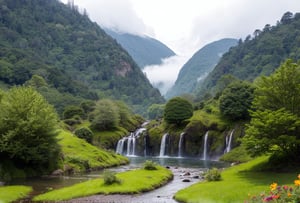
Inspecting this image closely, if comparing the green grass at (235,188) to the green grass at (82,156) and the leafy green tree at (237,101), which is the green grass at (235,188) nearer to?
the green grass at (82,156)

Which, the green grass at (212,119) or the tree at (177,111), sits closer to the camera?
the green grass at (212,119)

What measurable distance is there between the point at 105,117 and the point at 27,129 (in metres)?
70.0

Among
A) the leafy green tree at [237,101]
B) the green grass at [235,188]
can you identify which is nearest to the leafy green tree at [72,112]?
the leafy green tree at [237,101]

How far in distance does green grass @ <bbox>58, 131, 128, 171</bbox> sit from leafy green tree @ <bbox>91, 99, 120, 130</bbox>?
38.7 metres

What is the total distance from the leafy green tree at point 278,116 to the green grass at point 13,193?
2631 cm

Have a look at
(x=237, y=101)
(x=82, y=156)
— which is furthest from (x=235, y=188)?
(x=237, y=101)

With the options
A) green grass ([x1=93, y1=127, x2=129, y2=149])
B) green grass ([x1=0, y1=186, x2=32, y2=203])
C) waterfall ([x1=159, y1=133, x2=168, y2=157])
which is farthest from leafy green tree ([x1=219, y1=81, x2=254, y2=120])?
green grass ([x1=0, y1=186, x2=32, y2=203])

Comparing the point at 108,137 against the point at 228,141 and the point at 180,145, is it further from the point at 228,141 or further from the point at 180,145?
the point at 228,141

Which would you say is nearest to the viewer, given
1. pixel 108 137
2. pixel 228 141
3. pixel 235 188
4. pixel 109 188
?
pixel 235 188

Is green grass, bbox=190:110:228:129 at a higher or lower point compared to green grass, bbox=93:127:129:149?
higher

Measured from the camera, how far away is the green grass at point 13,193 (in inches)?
1486

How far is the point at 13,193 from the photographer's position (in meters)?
39.7

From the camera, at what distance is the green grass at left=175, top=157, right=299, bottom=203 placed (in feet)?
107

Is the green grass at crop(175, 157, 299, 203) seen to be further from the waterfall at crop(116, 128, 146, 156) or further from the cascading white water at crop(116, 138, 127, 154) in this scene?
the cascading white water at crop(116, 138, 127, 154)
